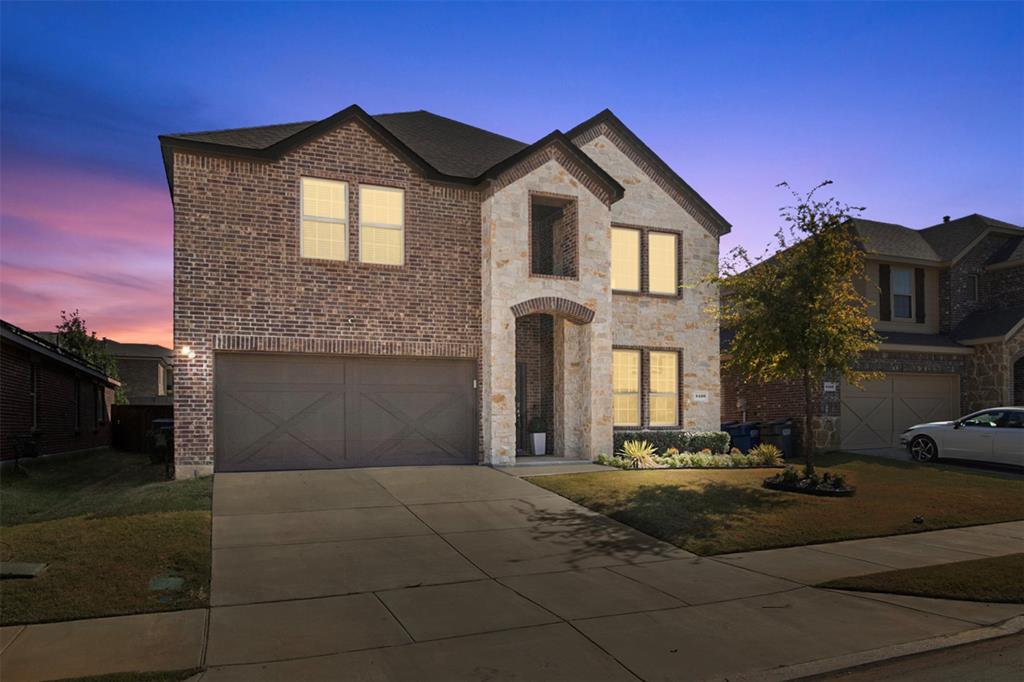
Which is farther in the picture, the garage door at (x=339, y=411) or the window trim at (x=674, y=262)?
the window trim at (x=674, y=262)

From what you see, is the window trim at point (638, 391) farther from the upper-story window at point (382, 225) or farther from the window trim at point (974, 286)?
the window trim at point (974, 286)

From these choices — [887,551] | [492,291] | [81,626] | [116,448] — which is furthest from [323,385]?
[116,448]

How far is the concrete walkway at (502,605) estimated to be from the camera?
19.2ft

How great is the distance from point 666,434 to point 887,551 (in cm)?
919

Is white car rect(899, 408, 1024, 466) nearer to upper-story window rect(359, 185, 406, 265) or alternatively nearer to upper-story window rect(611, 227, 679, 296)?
upper-story window rect(611, 227, 679, 296)

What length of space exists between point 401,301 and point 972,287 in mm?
20806

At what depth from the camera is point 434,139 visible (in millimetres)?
19656

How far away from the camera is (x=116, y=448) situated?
3022 cm

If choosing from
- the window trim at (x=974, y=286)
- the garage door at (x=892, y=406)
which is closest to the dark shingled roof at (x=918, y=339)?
the garage door at (x=892, y=406)

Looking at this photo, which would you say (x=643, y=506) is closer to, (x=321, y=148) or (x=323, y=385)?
(x=323, y=385)

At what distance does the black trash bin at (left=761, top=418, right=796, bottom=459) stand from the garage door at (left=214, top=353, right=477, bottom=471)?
30.8ft

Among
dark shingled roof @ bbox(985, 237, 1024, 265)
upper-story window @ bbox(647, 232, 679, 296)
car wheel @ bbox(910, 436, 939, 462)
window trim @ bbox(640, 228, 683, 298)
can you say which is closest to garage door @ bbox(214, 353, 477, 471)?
window trim @ bbox(640, 228, 683, 298)

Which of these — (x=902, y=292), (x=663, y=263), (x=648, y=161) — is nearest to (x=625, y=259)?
(x=663, y=263)

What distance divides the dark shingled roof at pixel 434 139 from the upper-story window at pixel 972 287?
16.4 meters
